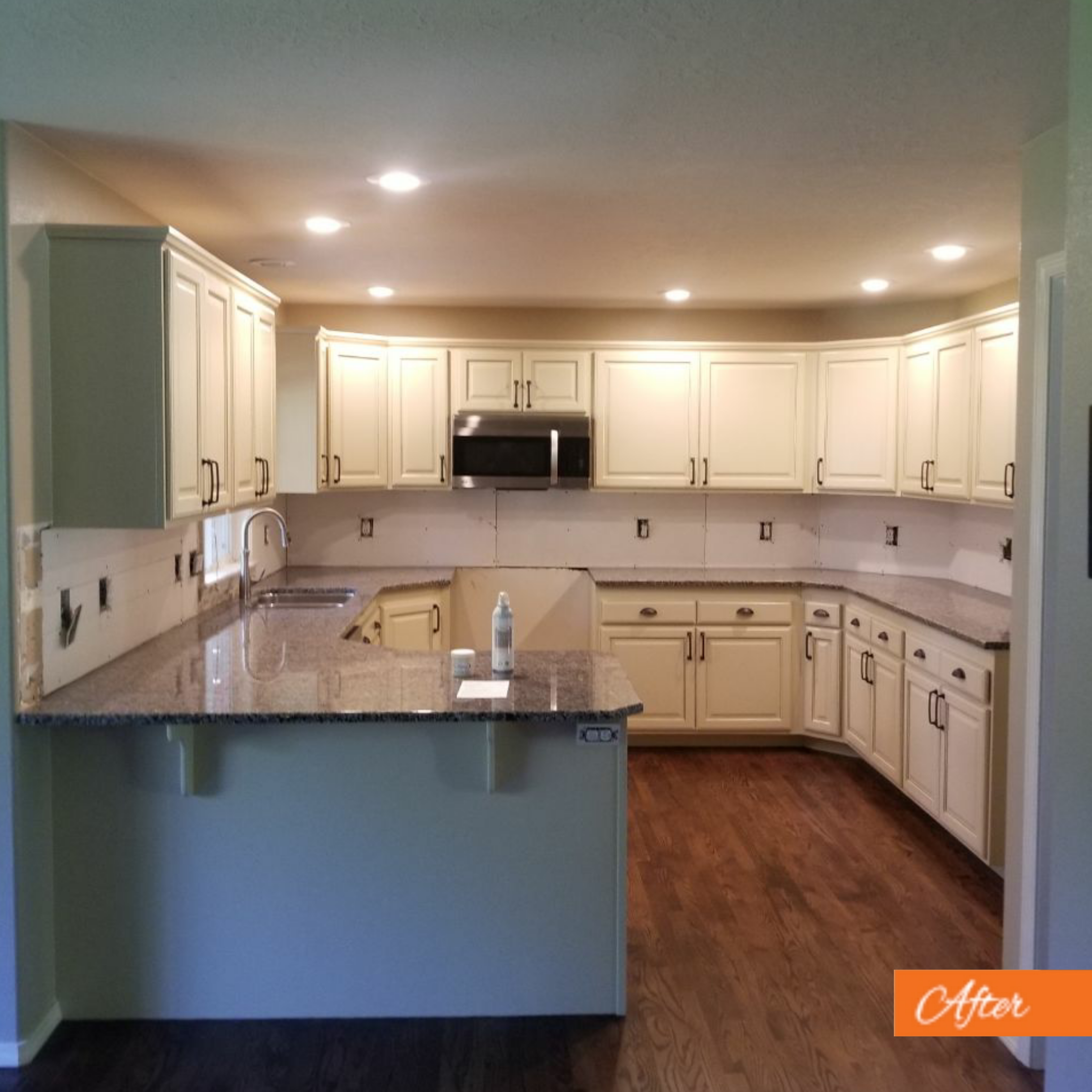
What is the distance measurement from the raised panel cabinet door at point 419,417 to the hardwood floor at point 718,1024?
7.73 ft

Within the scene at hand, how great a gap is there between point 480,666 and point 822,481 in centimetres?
302

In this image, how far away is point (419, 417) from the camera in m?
5.48

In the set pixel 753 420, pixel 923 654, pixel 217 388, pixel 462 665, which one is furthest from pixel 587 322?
pixel 462 665

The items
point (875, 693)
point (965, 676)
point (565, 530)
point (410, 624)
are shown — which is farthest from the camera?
point (565, 530)

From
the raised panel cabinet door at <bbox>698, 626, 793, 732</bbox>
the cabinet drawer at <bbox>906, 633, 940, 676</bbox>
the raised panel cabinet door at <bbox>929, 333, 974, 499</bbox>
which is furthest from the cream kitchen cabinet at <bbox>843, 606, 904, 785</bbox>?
the raised panel cabinet door at <bbox>929, 333, 974, 499</bbox>

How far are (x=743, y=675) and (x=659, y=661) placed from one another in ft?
1.47

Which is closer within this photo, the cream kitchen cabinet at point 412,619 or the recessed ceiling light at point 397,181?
the recessed ceiling light at point 397,181

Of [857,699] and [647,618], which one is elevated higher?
[647,618]

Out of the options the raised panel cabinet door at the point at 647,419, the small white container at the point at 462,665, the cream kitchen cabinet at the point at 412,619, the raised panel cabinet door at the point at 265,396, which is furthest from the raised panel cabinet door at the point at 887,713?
the raised panel cabinet door at the point at 265,396

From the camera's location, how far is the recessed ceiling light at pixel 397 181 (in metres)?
2.99

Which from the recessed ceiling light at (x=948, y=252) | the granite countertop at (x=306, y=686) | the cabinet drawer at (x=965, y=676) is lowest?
the cabinet drawer at (x=965, y=676)

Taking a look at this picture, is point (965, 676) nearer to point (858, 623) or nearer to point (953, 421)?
point (858, 623)

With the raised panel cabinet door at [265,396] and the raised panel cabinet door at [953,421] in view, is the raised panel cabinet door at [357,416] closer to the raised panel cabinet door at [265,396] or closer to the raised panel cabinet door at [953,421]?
the raised panel cabinet door at [265,396]

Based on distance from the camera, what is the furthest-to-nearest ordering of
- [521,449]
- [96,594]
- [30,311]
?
[521,449]
[96,594]
[30,311]
